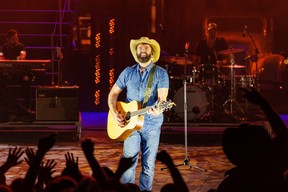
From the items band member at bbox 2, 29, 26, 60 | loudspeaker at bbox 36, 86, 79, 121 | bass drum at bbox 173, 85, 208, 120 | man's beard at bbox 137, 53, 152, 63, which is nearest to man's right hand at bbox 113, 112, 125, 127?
man's beard at bbox 137, 53, 152, 63

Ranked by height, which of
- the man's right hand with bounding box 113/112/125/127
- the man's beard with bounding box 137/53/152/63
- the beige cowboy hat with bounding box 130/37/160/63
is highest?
the beige cowboy hat with bounding box 130/37/160/63

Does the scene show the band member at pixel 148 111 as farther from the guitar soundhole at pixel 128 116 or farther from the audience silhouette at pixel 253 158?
the audience silhouette at pixel 253 158

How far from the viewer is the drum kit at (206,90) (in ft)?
44.7

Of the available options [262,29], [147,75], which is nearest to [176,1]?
[262,29]

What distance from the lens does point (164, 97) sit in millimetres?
7367

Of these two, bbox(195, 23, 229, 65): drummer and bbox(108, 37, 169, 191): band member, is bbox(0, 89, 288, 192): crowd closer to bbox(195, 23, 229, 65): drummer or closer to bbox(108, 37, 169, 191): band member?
bbox(108, 37, 169, 191): band member

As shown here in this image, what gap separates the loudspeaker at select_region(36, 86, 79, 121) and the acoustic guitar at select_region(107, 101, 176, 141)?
5335mm

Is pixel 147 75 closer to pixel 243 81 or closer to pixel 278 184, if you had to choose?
pixel 278 184

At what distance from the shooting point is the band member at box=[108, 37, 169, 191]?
23.9 ft

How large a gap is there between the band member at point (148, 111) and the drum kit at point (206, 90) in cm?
506

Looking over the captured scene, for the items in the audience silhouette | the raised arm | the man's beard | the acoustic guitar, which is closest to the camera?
the audience silhouette

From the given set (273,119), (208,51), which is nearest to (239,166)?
(273,119)

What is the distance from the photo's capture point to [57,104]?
12969 mm

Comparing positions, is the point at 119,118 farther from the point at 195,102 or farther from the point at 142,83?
the point at 195,102
